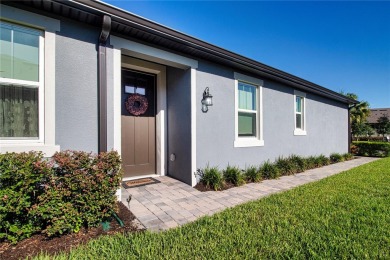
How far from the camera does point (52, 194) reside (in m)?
2.39

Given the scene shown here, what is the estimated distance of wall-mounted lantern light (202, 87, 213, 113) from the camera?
4.88 metres

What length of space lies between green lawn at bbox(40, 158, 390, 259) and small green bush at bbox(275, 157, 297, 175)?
275cm

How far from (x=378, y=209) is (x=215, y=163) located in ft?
10.7

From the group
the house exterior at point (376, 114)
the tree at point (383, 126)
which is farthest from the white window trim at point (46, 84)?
the house exterior at point (376, 114)

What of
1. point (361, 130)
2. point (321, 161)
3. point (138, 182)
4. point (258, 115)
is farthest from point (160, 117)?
point (361, 130)

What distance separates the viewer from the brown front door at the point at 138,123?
17.0ft

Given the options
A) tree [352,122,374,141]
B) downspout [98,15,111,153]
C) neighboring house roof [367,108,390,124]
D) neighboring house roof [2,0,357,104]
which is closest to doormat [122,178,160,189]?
downspout [98,15,111,153]

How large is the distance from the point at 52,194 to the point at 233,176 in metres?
3.89

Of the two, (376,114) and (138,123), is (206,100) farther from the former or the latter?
(376,114)

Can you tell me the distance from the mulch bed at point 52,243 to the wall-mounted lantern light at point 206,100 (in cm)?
316

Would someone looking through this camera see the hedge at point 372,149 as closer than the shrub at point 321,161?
No

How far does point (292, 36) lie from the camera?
8.70 meters

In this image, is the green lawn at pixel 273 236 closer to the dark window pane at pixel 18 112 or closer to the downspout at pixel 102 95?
the downspout at pixel 102 95

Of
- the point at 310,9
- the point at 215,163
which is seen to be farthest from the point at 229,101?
the point at 310,9
